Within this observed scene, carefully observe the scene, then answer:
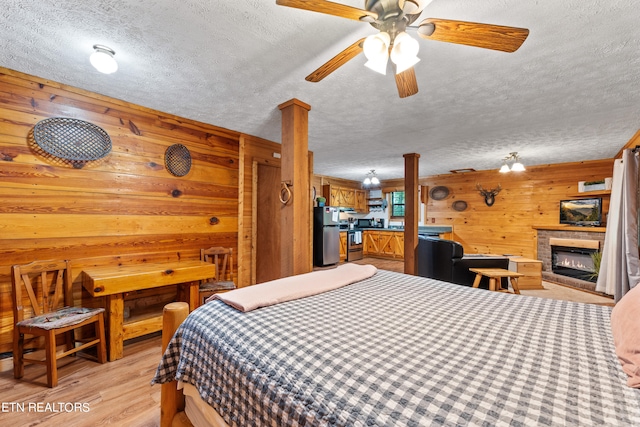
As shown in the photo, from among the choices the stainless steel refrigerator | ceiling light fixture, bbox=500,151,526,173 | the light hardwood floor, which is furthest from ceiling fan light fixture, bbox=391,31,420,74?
the stainless steel refrigerator

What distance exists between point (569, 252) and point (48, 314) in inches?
311

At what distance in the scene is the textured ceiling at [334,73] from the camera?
56.7 inches

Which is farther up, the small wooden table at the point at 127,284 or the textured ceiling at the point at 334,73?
the textured ceiling at the point at 334,73

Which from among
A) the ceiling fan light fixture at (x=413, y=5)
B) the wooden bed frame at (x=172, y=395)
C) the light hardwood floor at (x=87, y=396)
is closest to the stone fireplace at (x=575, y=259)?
the ceiling fan light fixture at (x=413, y=5)

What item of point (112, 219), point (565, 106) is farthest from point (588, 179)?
point (112, 219)

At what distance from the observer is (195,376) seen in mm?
1118

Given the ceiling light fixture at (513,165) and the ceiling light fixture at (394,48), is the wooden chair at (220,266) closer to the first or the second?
the ceiling light fixture at (394,48)

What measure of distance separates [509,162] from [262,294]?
19.1 ft

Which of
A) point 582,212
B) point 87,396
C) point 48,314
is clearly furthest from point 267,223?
point 582,212

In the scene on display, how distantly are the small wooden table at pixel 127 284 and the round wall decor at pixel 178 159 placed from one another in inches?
42.7

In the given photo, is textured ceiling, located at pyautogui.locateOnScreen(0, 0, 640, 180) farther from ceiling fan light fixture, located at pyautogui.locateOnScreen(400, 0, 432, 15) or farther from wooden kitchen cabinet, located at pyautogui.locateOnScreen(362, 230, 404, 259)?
wooden kitchen cabinet, located at pyautogui.locateOnScreen(362, 230, 404, 259)

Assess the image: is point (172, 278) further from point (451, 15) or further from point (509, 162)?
point (509, 162)

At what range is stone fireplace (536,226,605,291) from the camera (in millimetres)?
4852

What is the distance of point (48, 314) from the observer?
6.81 feet
